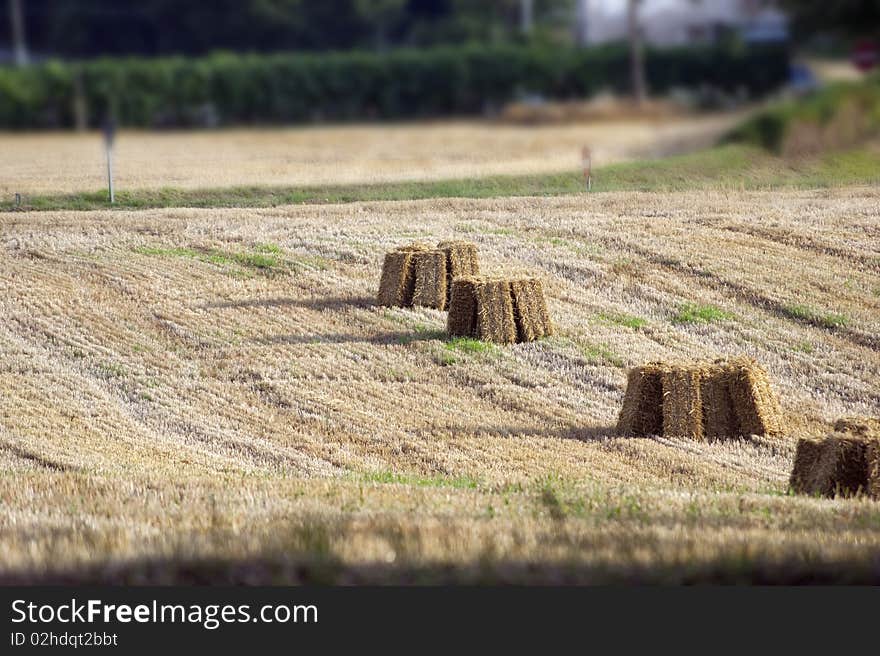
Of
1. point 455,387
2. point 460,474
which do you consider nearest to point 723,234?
point 455,387

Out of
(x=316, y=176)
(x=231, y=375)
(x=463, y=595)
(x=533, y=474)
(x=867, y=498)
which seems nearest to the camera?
(x=463, y=595)

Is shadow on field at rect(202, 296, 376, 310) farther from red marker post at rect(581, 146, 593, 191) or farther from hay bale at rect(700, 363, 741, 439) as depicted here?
hay bale at rect(700, 363, 741, 439)

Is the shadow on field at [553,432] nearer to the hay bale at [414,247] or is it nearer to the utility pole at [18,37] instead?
the hay bale at [414,247]

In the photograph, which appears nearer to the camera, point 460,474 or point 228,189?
point 460,474

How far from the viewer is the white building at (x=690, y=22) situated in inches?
914

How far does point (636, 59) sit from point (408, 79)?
12.2 metres

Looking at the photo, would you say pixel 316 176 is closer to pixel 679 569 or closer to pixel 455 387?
pixel 455 387

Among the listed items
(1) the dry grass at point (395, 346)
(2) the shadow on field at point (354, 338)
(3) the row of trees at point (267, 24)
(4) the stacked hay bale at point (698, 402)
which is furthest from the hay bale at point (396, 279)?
(3) the row of trees at point (267, 24)

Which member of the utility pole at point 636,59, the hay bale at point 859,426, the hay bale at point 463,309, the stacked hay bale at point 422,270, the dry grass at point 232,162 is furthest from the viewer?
the utility pole at point 636,59

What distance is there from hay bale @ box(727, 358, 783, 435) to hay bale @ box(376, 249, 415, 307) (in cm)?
350

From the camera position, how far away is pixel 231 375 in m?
14.2

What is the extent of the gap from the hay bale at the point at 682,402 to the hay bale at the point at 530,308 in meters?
1.84

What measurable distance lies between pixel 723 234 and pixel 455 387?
306cm

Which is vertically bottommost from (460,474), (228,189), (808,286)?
(460,474)
